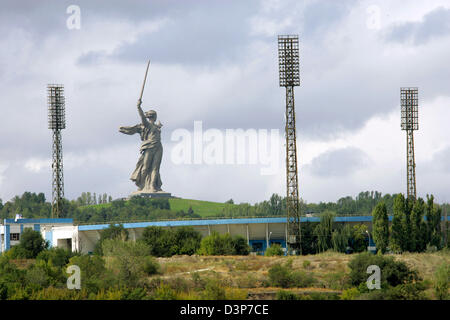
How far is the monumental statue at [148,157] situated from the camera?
6038 inches

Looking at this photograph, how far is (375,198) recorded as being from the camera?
171375 mm

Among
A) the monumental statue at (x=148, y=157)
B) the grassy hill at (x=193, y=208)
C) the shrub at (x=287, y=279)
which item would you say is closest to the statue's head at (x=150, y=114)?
the monumental statue at (x=148, y=157)

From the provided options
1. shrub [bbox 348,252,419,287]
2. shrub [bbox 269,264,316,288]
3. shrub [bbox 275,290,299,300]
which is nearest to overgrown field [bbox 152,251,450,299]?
shrub [bbox 269,264,316,288]

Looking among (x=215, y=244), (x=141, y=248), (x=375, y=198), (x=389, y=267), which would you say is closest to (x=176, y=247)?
(x=215, y=244)

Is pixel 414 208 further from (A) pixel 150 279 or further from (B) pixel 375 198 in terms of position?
(B) pixel 375 198

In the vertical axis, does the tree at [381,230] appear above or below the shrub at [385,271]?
above

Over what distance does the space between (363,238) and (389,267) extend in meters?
30.3

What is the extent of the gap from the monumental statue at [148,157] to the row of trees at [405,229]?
78.5m

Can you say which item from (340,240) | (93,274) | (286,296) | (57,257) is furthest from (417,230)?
(93,274)

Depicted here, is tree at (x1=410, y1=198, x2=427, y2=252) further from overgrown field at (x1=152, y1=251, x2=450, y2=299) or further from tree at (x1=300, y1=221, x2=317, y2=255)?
tree at (x1=300, y1=221, x2=317, y2=255)

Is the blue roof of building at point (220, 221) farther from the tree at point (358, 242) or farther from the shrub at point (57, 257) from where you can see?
the shrub at point (57, 257)

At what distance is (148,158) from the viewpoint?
522 ft

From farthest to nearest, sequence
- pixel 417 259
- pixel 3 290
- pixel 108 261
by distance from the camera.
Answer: pixel 417 259 < pixel 108 261 < pixel 3 290

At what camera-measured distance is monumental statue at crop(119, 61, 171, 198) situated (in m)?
153
